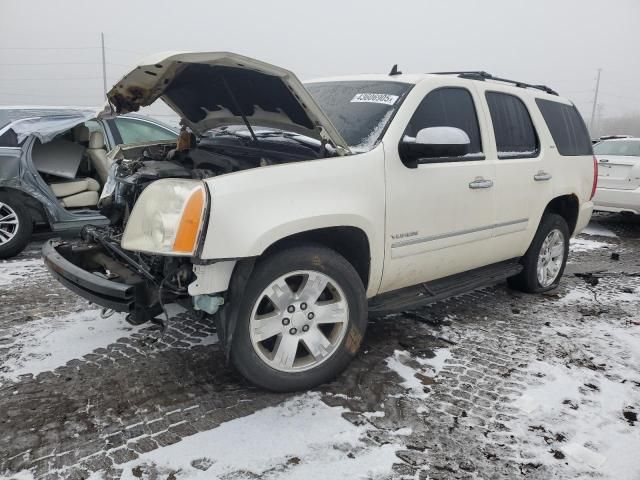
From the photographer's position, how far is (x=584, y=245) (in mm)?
7551

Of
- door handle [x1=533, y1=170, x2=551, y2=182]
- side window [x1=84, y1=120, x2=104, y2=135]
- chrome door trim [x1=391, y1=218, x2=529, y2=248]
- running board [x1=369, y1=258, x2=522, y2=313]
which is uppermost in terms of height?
side window [x1=84, y1=120, x2=104, y2=135]

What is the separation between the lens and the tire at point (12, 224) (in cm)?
544

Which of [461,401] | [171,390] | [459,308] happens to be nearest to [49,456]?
[171,390]

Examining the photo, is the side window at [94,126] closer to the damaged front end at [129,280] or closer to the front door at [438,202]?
the damaged front end at [129,280]

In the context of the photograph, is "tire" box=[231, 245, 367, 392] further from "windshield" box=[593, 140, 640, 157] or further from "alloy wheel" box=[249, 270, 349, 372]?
"windshield" box=[593, 140, 640, 157]

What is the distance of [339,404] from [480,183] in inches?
75.1

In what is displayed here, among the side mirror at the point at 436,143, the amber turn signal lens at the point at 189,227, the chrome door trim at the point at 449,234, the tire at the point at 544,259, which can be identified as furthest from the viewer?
the tire at the point at 544,259

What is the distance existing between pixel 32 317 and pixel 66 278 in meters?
1.39

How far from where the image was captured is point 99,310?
4008 millimetres

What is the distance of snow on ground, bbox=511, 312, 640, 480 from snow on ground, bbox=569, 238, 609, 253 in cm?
360

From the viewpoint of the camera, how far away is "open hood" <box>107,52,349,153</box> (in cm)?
266

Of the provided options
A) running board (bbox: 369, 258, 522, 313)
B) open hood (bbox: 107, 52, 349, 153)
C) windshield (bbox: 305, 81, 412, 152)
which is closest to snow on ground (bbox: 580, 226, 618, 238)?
running board (bbox: 369, 258, 522, 313)

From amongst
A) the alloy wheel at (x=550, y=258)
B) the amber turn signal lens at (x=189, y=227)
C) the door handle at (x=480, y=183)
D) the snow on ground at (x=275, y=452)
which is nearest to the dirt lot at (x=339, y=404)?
the snow on ground at (x=275, y=452)

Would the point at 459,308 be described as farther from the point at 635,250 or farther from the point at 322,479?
the point at 635,250
